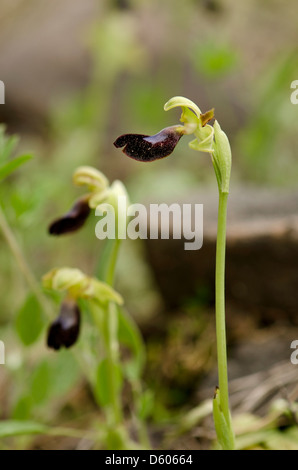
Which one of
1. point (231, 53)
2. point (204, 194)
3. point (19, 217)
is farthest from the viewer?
point (231, 53)

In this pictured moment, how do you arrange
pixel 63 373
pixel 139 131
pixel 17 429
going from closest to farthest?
pixel 17 429 → pixel 63 373 → pixel 139 131

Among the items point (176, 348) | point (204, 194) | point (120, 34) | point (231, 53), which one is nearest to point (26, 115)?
point (120, 34)

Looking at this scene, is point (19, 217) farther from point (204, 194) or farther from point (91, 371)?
point (204, 194)

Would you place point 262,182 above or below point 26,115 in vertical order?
below

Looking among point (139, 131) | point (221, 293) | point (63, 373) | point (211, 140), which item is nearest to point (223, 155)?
point (211, 140)

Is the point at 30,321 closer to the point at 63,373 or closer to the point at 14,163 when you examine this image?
the point at 63,373

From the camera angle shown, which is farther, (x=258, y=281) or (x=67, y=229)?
(x=258, y=281)

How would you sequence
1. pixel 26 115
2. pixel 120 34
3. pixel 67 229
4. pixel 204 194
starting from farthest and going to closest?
pixel 26 115
pixel 120 34
pixel 204 194
pixel 67 229
